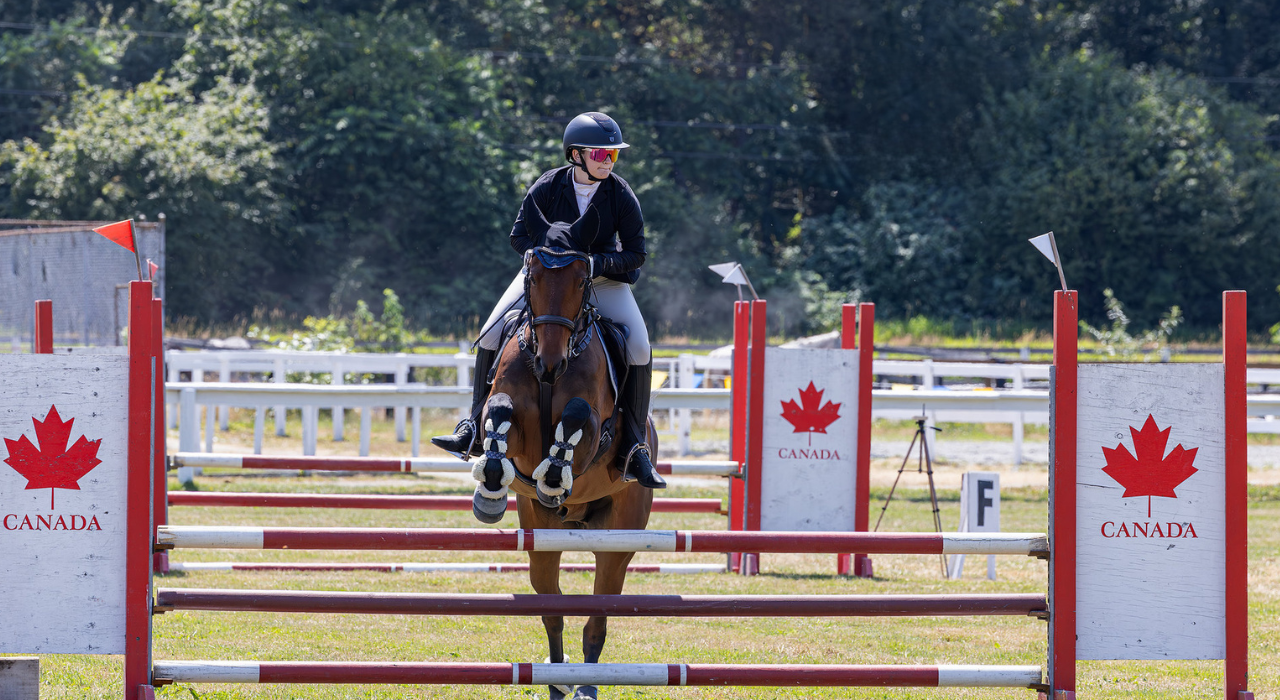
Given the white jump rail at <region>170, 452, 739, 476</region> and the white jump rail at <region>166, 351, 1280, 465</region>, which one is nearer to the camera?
the white jump rail at <region>170, 452, 739, 476</region>

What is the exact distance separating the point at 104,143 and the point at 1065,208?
82.0 feet

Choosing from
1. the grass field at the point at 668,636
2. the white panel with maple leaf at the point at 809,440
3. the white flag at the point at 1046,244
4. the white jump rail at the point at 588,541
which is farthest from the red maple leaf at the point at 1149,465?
the white panel with maple leaf at the point at 809,440

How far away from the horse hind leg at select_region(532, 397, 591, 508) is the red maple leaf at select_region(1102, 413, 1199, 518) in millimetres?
1851

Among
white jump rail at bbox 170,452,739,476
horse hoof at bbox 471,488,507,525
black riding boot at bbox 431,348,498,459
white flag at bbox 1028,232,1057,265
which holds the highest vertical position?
white flag at bbox 1028,232,1057,265

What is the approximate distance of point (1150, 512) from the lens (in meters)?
4.67

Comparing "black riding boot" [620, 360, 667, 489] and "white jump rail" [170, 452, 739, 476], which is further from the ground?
"black riding boot" [620, 360, 667, 489]

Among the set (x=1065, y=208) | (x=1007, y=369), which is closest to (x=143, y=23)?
(x=1065, y=208)

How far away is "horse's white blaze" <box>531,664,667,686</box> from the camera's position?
451 centimetres

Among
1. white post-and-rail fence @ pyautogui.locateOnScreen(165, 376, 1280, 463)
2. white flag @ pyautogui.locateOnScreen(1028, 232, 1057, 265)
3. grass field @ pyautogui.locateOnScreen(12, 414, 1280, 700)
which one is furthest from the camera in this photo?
white post-and-rail fence @ pyautogui.locateOnScreen(165, 376, 1280, 463)

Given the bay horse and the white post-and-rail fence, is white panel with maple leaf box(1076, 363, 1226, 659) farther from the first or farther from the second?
the white post-and-rail fence

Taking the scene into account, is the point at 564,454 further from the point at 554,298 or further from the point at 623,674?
the point at 623,674

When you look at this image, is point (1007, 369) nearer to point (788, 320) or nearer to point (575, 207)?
point (575, 207)

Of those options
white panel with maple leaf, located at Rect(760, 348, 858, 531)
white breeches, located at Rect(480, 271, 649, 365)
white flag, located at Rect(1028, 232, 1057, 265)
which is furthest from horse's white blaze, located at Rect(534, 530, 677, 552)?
white panel with maple leaf, located at Rect(760, 348, 858, 531)

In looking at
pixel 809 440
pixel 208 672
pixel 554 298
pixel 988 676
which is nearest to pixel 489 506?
pixel 554 298
